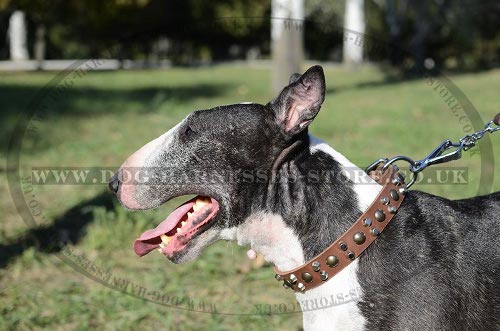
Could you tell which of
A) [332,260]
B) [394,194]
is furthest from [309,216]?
[394,194]

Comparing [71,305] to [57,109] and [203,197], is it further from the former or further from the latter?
[57,109]

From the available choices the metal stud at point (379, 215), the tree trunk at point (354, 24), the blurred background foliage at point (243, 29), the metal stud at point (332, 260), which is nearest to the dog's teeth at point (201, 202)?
the metal stud at point (332, 260)

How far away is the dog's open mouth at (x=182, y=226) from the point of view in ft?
8.50

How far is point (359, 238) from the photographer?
2.39 meters

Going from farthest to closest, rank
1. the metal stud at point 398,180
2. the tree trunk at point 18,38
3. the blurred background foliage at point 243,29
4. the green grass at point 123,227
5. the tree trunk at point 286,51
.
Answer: the tree trunk at point 18,38, the blurred background foliage at point 243,29, the tree trunk at point 286,51, the green grass at point 123,227, the metal stud at point 398,180

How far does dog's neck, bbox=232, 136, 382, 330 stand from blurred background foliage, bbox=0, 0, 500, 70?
677 inches

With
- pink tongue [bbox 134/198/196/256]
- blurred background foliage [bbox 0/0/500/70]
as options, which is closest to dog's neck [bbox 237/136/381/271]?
pink tongue [bbox 134/198/196/256]

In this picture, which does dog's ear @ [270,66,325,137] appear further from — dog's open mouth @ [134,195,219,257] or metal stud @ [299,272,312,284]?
metal stud @ [299,272,312,284]

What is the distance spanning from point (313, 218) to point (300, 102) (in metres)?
0.46

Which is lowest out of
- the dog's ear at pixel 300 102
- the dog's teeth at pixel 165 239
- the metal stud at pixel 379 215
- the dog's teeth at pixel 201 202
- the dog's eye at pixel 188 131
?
the dog's teeth at pixel 165 239

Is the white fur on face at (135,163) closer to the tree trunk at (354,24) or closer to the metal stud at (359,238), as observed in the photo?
the metal stud at (359,238)

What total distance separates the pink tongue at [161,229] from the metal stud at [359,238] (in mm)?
720

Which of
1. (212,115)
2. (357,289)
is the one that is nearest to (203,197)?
(212,115)

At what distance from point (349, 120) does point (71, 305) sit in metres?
8.15
